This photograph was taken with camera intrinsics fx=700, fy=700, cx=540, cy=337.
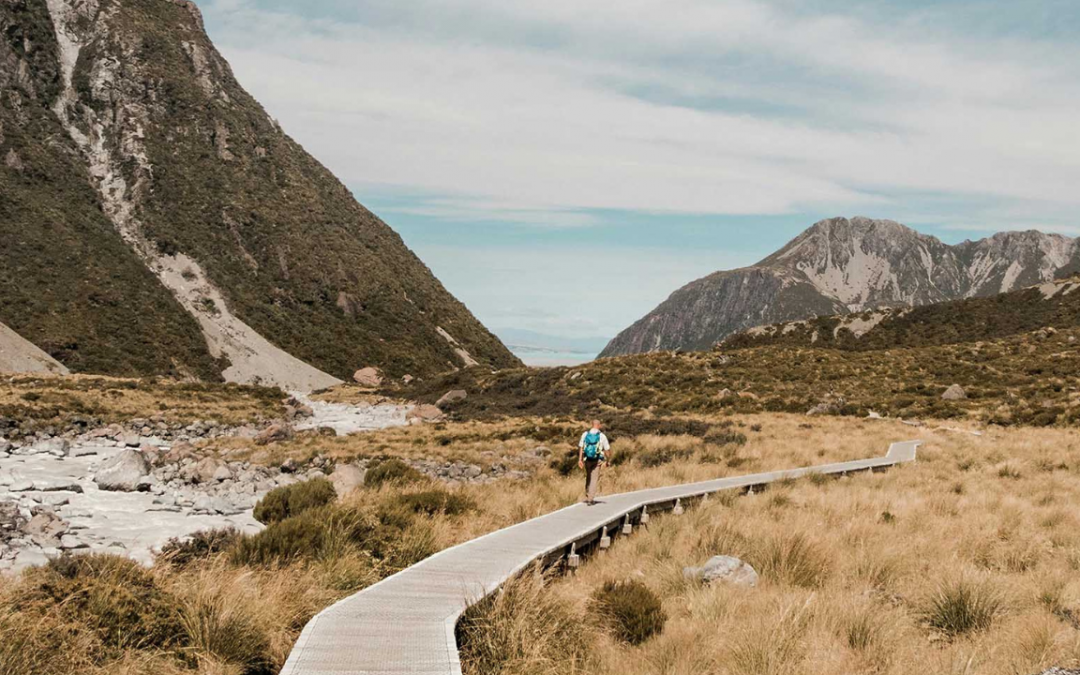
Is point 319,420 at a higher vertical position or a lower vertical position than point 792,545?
lower

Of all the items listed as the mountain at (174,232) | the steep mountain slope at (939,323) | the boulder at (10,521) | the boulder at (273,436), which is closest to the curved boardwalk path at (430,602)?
the boulder at (10,521)

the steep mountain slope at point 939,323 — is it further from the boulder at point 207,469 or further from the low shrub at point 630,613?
the low shrub at point 630,613

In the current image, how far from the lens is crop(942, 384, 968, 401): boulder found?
42.3m

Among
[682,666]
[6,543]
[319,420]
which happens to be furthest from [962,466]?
[319,420]

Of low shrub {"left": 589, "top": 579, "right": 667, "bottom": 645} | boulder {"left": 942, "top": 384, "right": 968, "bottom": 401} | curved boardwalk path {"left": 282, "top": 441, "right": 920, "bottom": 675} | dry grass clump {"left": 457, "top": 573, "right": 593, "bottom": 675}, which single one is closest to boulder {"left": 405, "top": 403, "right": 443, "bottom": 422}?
boulder {"left": 942, "top": 384, "right": 968, "bottom": 401}

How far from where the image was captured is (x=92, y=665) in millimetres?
5117

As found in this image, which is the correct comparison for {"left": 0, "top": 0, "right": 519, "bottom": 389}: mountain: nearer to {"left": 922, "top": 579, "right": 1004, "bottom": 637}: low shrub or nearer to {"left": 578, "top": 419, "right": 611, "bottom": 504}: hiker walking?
{"left": 578, "top": 419, "right": 611, "bottom": 504}: hiker walking

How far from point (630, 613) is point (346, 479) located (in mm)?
13337

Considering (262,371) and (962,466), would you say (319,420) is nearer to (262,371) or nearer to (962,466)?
(962,466)

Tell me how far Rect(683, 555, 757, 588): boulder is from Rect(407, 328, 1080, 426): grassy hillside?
101 ft

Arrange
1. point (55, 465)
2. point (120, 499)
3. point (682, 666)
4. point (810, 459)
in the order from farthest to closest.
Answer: point (55, 465) → point (810, 459) → point (120, 499) → point (682, 666)

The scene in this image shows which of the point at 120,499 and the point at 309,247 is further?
the point at 309,247

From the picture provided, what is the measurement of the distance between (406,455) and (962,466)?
19267 millimetres

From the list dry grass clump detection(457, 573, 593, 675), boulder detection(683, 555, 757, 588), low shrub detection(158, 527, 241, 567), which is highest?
dry grass clump detection(457, 573, 593, 675)
